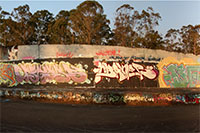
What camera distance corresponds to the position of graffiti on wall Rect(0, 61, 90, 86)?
15867 millimetres

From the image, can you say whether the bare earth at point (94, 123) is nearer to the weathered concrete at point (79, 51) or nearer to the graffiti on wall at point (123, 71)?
the graffiti on wall at point (123, 71)

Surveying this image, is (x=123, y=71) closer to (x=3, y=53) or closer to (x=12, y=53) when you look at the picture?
(x=12, y=53)

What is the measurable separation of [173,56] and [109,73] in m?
6.77

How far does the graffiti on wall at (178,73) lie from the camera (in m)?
17.6

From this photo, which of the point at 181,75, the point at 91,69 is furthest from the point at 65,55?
the point at 181,75

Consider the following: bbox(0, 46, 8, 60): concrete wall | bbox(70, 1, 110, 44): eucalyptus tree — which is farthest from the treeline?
bbox(0, 46, 8, 60): concrete wall

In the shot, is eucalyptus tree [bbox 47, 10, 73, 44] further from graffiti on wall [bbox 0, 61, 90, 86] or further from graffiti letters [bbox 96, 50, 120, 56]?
graffiti letters [bbox 96, 50, 120, 56]

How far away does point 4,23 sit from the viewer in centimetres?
4325

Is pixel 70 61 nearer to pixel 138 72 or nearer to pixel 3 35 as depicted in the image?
pixel 138 72

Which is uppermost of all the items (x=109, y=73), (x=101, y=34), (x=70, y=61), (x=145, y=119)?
(x=101, y=34)

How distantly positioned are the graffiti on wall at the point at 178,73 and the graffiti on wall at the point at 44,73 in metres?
7.11

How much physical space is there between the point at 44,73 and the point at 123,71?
6775 mm

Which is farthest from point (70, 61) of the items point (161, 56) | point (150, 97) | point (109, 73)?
point (161, 56)

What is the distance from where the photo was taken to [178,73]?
1791 cm
